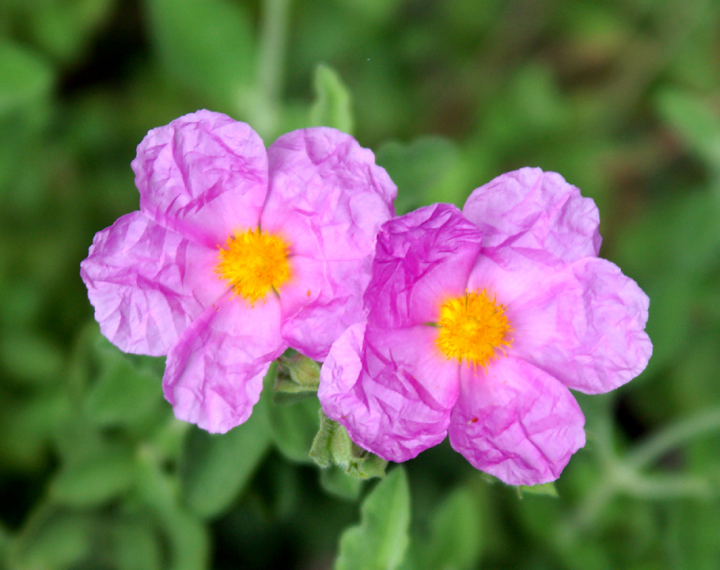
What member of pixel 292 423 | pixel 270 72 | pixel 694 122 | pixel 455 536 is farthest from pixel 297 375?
pixel 694 122

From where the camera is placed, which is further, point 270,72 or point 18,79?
point 270,72

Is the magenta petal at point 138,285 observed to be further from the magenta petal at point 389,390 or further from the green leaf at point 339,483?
the green leaf at point 339,483

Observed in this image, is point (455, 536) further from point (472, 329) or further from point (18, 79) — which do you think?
point (18, 79)

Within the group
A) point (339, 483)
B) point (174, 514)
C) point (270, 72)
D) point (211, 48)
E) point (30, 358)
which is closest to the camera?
point (339, 483)

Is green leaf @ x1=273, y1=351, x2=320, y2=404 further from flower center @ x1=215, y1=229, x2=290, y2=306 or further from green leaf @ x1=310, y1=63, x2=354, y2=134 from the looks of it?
green leaf @ x1=310, y1=63, x2=354, y2=134

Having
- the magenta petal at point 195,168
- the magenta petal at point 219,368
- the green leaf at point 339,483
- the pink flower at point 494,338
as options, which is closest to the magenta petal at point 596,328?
the pink flower at point 494,338

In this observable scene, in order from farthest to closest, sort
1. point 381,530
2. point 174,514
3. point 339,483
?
point 174,514 → point 339,483 → point 381,530
